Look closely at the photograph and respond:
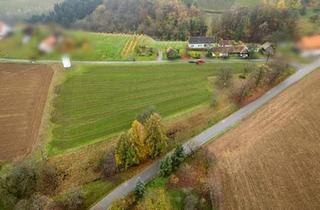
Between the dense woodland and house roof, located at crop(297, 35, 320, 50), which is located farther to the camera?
the dense woodland

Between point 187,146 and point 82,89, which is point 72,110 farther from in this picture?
point 187,146

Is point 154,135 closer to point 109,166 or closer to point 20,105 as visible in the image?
point 109,166

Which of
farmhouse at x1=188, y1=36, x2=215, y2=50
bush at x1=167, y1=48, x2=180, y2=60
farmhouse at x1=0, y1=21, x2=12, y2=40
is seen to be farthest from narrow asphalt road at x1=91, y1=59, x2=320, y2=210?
farmhouse at x1=0, y1=21, x2=12, y2=40

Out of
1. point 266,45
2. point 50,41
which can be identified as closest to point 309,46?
point 266,45

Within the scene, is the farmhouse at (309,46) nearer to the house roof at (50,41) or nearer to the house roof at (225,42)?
the house roof at (225,42)

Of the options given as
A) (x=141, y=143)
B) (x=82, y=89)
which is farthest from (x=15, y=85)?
(x=141, y=143)

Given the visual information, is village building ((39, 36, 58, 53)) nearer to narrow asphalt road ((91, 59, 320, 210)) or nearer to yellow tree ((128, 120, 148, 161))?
yellow tree ((128, 120, 148, 161))
